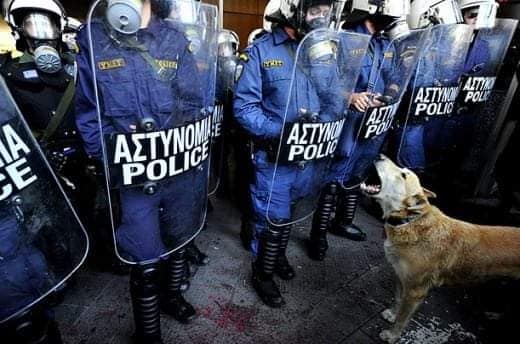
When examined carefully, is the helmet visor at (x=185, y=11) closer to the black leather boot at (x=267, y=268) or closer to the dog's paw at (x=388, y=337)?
the black leather boot at (x=267, y=268)

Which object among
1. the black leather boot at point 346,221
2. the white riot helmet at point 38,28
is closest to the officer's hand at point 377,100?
the black leather boot at point 346,221

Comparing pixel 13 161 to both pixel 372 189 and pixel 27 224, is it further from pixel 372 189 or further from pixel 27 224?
pixel 372 189

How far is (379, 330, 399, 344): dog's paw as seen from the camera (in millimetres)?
2052

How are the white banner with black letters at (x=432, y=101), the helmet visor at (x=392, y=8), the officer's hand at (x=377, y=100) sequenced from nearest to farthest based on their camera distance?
the officer's hand at (x=377, y=100) < the helmet visor at (x=392, y=8) < the white banner with black letters at (x=432, y=101)

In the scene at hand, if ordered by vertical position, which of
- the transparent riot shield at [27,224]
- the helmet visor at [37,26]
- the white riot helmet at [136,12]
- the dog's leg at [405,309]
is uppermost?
the white riot helmet at [136,12]

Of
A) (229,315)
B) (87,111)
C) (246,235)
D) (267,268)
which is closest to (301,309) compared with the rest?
(267,268)

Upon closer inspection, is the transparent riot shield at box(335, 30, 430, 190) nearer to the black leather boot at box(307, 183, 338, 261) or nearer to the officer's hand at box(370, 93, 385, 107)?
the officer's hand at box(370, 93, 385, 107)

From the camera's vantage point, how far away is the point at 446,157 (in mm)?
3643

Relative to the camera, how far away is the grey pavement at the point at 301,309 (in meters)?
2.07

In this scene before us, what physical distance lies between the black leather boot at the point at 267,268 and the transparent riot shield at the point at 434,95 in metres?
1.79

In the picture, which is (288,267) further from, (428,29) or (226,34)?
(226,34)

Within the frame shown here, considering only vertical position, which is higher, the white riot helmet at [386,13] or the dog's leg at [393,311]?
the white riot helmet at [386,13]

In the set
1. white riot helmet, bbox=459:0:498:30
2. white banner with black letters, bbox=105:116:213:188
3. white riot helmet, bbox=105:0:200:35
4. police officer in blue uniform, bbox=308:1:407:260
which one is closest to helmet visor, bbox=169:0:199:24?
white riot helmet, bbox=105:0:200:35

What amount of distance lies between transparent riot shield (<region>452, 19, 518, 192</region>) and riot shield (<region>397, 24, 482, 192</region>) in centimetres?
14
